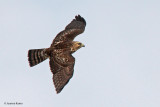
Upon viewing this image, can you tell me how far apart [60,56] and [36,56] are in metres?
1.12

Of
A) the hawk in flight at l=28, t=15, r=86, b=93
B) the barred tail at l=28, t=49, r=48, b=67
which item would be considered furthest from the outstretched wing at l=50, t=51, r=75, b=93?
the barred tail at l=28, t=49, r=48, b=67

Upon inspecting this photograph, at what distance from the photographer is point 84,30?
2050cm

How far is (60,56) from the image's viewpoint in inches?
720

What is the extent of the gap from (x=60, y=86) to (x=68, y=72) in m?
0.86

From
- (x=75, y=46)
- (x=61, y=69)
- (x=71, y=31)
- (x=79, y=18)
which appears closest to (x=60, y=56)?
(x=61, y=69)

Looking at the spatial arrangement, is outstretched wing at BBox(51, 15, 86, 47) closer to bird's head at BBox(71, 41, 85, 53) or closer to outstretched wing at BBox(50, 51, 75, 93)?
bird's head at BBox(71, 41, 85, 53)

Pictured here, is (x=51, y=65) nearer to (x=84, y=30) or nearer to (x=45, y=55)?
(x=45, y=55)

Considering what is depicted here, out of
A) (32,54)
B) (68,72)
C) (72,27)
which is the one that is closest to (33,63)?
(32,54)

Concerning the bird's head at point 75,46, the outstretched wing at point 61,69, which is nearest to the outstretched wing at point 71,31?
the bird's head at point 75,46

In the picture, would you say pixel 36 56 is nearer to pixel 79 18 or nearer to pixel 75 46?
pixel 75 46

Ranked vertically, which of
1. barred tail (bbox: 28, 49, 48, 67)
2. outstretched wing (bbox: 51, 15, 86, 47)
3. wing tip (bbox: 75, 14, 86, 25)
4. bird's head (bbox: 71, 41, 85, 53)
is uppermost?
wing tip (bbox: 75, 14, 86, 25)

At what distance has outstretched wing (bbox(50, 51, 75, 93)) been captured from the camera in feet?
56.9

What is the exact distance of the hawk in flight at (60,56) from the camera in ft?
57.7

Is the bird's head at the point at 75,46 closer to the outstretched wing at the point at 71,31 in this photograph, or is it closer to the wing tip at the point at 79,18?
the outstretched wing at the point at 71,31
